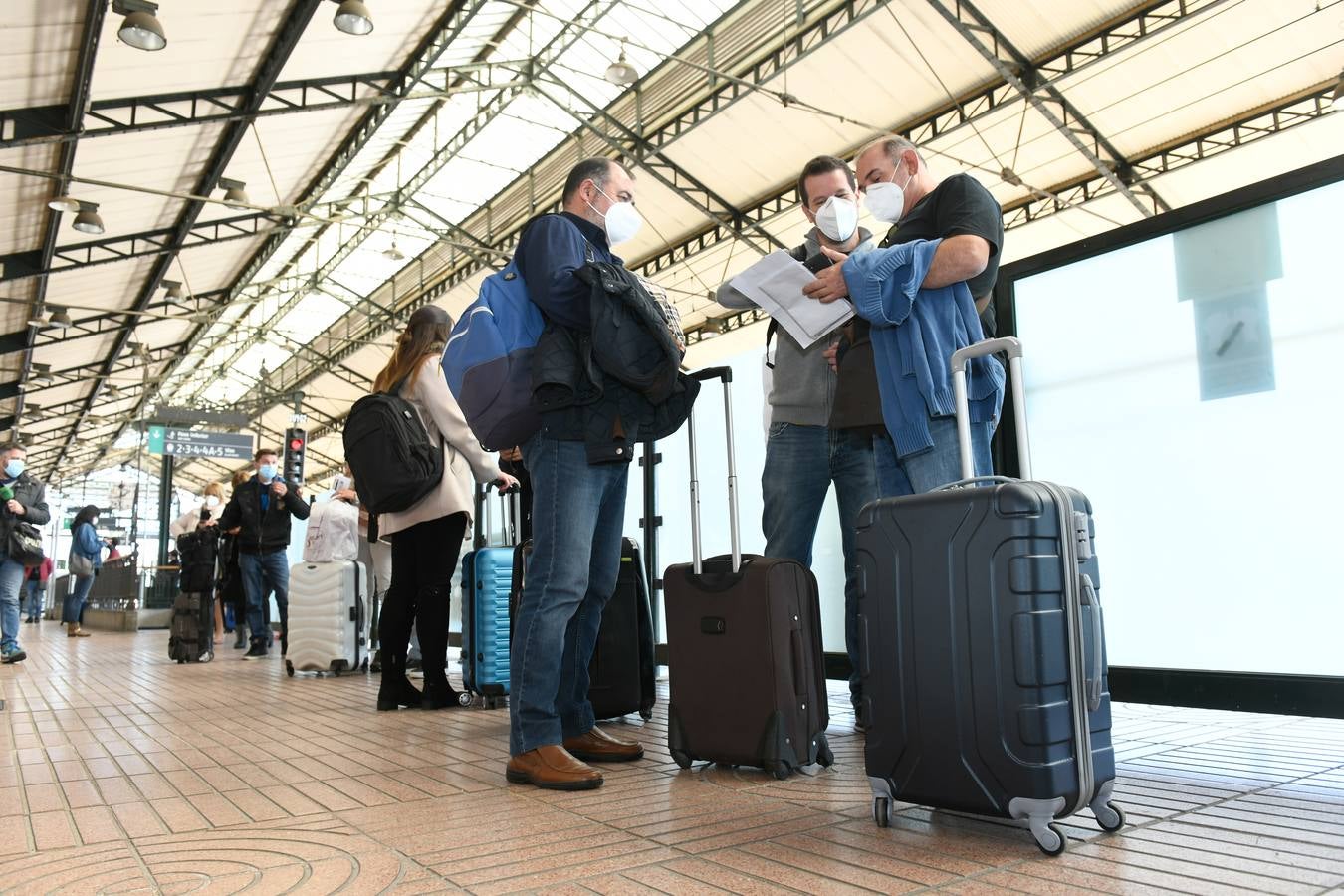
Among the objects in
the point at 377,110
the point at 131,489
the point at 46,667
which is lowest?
the point at 46,667

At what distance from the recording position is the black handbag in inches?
246

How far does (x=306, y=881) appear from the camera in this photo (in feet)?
5.07

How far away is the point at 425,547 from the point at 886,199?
234 cm

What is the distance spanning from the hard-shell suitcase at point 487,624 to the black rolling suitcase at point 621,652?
2.03ft

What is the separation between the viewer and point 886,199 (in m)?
2.44

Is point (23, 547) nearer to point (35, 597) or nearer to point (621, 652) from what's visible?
point (621, 652)

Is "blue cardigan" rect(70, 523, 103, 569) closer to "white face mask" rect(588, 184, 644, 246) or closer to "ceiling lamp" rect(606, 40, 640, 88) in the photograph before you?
"ceiling lamp" rect(606, 40, 640, 88)

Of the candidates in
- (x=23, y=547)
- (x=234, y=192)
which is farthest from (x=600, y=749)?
(x=234, y=192)

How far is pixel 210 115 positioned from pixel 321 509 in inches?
295

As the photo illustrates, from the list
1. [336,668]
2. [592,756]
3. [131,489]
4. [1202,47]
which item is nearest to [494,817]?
[592,756]

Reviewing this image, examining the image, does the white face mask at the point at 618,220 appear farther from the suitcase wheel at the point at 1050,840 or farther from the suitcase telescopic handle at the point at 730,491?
the suitcase wheel at the point at 1050,840

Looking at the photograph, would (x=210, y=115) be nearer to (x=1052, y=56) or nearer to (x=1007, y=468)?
(x=1052, y=56)

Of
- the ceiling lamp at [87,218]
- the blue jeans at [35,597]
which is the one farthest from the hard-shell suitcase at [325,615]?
the blue jeans at [35,597]

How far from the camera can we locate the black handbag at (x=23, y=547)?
6242 millimetres
